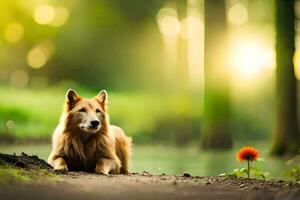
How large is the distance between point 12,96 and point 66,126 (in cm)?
2138

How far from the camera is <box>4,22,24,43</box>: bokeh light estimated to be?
36.6m

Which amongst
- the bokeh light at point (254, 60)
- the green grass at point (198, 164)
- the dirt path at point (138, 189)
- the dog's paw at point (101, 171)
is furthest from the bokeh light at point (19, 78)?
the dirt path at point (138, 189)

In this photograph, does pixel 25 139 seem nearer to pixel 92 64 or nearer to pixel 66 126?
pixel 92 64

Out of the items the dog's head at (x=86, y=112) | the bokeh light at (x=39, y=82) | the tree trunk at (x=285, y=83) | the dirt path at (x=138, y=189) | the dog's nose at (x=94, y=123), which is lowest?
the dirt path at (x=138, y=189)

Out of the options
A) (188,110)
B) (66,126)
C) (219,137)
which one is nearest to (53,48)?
(188,110)

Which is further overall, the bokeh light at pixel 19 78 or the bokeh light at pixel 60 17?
the bokeh light at pixel 60 17

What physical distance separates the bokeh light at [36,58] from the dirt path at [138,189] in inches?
1061

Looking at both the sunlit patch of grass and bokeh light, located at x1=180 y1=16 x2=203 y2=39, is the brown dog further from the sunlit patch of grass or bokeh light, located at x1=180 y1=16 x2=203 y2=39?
bokeh light, located at x1=180 y1=16 x2=203 y2=39

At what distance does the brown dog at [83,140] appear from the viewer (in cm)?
1127

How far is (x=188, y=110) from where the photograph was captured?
30.7m

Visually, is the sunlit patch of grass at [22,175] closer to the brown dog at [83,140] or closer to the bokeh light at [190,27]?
the brown dog at [83,140]

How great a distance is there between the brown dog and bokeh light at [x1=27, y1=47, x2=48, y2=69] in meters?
25.3

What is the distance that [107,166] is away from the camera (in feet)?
36.9

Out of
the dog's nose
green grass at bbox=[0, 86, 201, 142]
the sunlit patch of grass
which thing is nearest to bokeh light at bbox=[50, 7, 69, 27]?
green grass at bbox=[0, 86, 201, 142]
